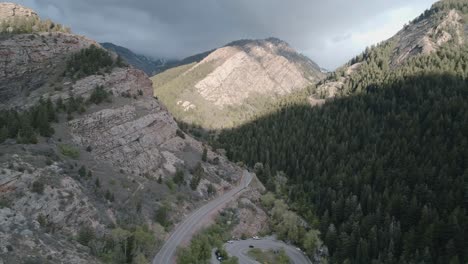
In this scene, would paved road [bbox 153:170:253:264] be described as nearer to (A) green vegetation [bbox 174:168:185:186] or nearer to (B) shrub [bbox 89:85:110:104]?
(A) green vegetation [bbox 174:168:185:186]

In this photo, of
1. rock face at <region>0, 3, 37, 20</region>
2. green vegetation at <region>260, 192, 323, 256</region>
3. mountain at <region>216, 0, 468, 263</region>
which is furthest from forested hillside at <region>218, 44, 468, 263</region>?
rock face at <region>0, 3, 37, 20</region>

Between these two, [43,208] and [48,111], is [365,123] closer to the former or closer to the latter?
A: [48,111]

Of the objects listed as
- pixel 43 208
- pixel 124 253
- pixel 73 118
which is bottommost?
pixel 124 253

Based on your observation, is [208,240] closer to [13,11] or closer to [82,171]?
[82,171]

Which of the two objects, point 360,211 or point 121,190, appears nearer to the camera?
point 121,190

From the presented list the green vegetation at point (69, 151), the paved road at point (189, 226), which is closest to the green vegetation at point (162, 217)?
the paved road at point (189, 226)

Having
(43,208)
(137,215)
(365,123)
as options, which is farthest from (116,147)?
(365,123)
